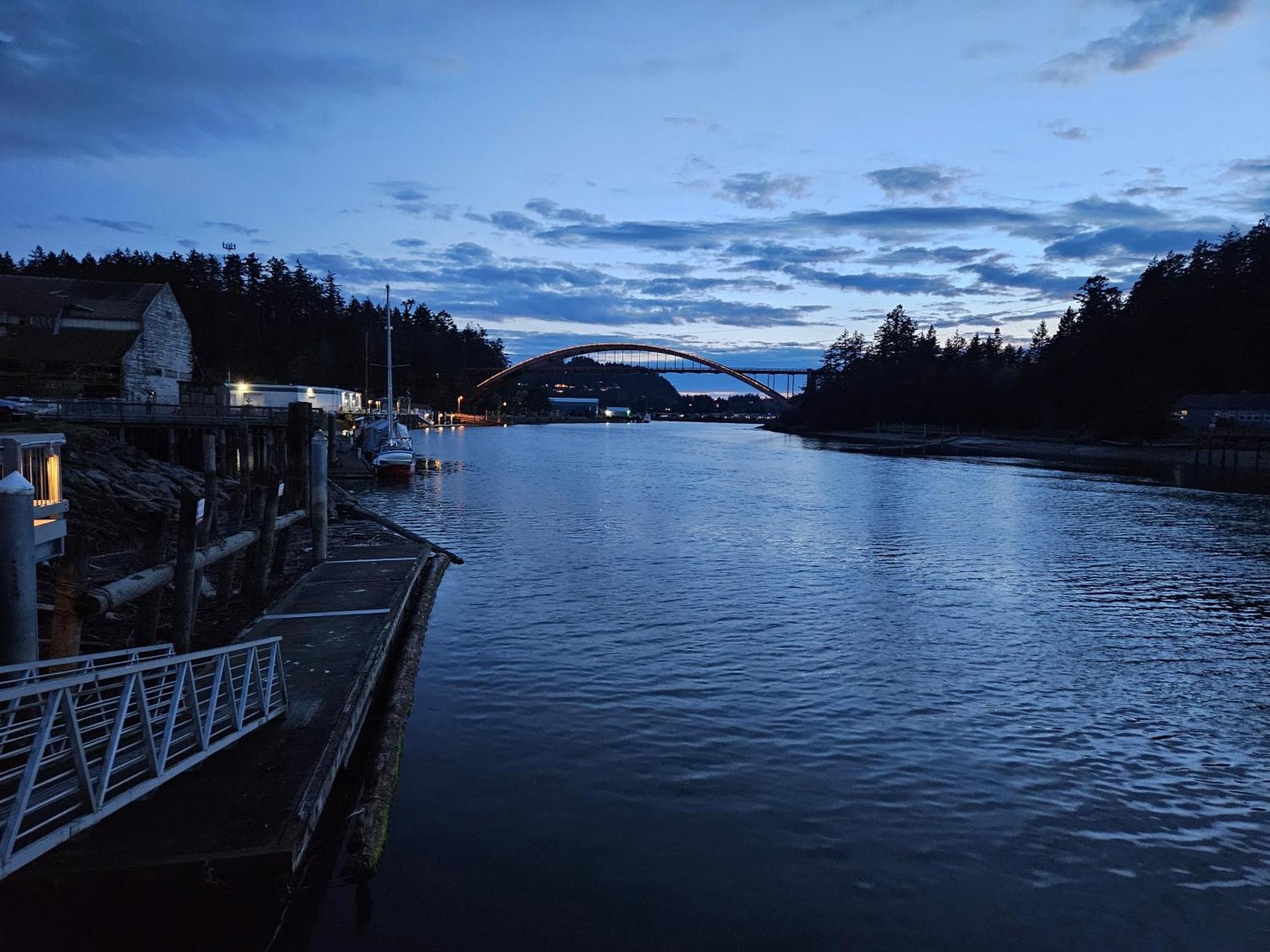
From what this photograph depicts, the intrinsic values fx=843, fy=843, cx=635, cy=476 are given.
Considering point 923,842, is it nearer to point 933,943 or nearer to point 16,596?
point 933,943

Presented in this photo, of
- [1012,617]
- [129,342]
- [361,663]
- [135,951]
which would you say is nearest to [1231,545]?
[1012,617]

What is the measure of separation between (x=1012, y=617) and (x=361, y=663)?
15042mm

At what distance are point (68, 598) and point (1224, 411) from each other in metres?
111

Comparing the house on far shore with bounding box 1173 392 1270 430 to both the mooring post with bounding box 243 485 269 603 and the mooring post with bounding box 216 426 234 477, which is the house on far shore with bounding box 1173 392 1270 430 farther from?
the mooring post with bounding box 243 485 269 603

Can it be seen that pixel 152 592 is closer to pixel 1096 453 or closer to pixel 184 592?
pixel 184 592

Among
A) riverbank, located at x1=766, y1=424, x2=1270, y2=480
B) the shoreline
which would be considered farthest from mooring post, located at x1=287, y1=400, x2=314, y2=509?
riverbank, located at x1=766, y1=424, x2=1270, y2=480

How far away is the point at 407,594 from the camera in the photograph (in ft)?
57.6

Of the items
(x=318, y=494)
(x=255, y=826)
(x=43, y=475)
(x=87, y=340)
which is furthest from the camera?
(x=87, y=340)

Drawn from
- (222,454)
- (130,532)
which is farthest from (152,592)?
(222,454)

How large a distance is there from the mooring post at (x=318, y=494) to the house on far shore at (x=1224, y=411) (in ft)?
298

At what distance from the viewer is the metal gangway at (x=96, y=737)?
226 inches

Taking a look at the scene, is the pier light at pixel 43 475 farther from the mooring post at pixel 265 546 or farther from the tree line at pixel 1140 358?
the tree line at pixel 1140 358

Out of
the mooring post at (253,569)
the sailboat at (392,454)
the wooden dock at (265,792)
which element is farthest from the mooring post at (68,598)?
the sailboat at (392,454)

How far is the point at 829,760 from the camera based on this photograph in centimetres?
1138
